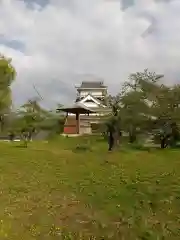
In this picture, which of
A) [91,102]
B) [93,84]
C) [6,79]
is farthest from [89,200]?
[93,84]

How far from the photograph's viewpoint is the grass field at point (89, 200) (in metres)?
6.86

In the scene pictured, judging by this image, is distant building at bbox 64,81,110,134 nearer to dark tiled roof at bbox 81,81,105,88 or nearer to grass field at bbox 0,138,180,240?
dark tiled roof at bbox 81,81,105,88

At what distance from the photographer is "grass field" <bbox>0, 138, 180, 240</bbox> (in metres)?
6.86

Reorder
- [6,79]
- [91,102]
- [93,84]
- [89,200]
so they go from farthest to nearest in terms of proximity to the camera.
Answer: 1. [93,84]
2. [91,102]
3. [6,79]
4. [89,200]

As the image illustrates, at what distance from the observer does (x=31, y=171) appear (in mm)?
12453

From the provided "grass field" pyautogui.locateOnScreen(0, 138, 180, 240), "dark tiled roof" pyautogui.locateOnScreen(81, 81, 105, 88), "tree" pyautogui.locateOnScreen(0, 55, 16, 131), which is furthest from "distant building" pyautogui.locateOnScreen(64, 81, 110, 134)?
"grass field" pyautogui.locateOnScreen(0, 138, 180, 240)

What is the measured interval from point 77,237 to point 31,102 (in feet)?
104

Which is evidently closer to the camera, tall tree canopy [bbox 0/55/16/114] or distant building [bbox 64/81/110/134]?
tall tree canopy [bbox 0/55/16/114]

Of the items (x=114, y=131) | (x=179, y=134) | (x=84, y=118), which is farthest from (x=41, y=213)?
(x=84, y=118)

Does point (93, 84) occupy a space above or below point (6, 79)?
above

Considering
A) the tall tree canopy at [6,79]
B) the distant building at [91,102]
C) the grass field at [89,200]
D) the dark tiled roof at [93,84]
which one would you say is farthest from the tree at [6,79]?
the dark tiled roof at [93,84]

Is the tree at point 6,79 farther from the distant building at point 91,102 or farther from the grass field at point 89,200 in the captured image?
the grass field at point 89,200

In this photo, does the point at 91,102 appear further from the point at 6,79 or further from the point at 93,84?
the point at 6,79

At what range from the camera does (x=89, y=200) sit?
29.2ft
